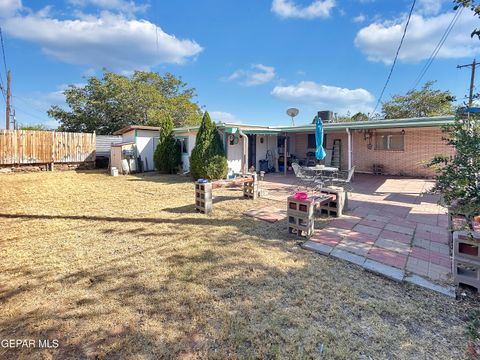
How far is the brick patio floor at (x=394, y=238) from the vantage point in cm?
339

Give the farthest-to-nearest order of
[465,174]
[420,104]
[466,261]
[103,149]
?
[420,104], [103,149], [466,261], [465,174]

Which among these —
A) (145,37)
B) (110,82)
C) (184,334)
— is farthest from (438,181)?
(110,82)

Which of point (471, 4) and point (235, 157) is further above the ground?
point (471, 4)

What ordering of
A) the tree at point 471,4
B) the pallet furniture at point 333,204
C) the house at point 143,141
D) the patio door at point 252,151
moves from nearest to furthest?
the tree at point 471,4, the pallet furniture at point 333,204, the patio door at point 252,151, the house at point 143,141

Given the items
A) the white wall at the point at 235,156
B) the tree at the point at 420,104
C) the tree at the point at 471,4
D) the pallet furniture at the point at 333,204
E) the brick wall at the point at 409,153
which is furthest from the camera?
the tree at the point at 420,104

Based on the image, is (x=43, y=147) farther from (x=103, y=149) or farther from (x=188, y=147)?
(x=188, y=147)

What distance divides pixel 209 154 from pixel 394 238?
25.0ft

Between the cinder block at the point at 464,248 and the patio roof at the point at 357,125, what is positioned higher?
the patio roof at the point at 357,125

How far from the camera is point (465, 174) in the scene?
7.19 ft

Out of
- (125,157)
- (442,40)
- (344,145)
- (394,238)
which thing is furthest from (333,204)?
(125,157)

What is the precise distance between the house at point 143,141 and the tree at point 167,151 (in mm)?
1744

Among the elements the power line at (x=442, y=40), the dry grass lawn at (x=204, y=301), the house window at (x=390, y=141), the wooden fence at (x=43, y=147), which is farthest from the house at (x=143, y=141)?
the power line at (x=442, y=40)

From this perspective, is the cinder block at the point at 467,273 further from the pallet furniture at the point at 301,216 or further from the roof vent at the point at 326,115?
the roof vent at the point at 326,115

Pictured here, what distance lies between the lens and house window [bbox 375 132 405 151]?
12445mm
